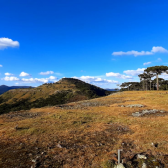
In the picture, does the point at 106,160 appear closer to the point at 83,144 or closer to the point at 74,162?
the point at 74,162

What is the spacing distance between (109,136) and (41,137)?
270 inches

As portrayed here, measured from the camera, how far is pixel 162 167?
25.2 ft

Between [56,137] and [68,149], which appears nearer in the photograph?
[68,149]

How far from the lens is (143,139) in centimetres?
1216

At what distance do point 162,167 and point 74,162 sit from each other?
5353 millimetres

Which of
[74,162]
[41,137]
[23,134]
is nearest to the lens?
[74,162]

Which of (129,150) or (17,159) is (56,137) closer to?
(17,159)

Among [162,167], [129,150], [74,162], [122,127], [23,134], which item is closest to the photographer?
[162,167]

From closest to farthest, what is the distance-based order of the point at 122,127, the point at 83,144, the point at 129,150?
1. the point at 129,150
2. the point at 83,144
3. the point at 122,127

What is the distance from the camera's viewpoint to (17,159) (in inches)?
353

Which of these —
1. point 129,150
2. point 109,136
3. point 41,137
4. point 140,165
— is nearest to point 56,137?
point 41,137

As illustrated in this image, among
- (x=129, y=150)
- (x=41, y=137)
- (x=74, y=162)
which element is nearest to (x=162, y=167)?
(x=129, y=150)

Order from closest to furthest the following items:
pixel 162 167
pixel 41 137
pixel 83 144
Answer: pixel 162 167 → pixel 83 144 → pixel 41 137

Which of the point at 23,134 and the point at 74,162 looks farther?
the point at 23,134
